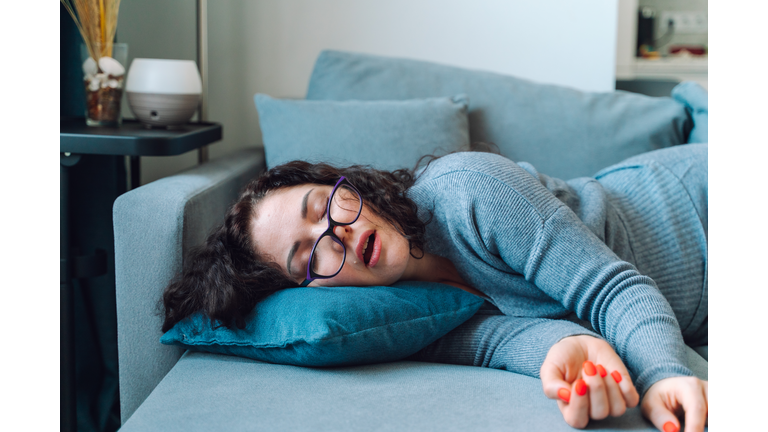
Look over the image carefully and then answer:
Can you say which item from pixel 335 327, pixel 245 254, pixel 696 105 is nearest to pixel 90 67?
pixel 245 254

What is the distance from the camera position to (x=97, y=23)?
4.31ft

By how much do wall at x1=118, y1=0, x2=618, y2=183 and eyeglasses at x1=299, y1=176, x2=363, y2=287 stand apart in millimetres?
1158

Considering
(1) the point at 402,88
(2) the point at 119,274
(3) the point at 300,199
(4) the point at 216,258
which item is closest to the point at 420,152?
(1) the point at 402,88

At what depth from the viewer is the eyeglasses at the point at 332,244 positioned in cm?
94

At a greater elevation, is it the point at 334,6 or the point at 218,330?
the point at 334,6

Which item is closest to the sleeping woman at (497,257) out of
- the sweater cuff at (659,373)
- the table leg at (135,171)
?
the sweater cuff at (659,373)

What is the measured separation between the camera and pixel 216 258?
3.21ft

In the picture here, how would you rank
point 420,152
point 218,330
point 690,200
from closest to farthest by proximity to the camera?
1. point 218,330
2. point 690,200
3. point 420,152

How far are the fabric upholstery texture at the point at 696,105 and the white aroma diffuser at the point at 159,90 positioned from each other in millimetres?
1346

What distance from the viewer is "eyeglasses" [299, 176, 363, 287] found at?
94 centimetres

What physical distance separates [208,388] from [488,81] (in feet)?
3.77

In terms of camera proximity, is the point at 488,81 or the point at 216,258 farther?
the point at 488,81

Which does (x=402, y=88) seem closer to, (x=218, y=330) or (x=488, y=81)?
(x=488, y=81)

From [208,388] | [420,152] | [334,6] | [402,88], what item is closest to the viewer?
[208,388]
